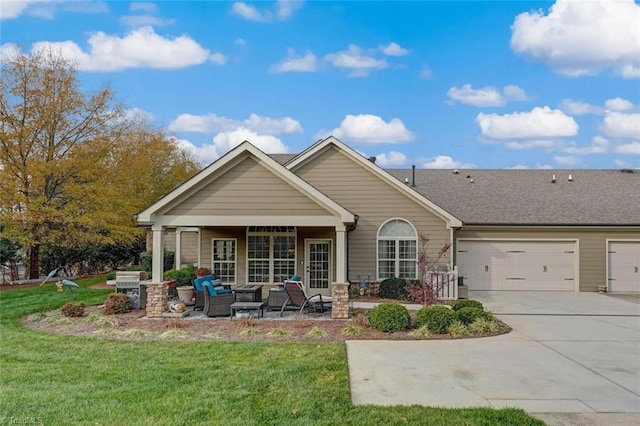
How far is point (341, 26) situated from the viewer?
15359 millimetres

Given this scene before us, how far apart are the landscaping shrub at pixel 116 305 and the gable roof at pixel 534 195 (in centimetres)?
1185

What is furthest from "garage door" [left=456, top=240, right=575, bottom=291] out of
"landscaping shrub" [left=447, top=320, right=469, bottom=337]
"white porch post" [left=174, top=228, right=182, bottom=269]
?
"white porch post" [left=174, top=228, right=182, bottom=269]

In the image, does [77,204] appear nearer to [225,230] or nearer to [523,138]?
[225,230]

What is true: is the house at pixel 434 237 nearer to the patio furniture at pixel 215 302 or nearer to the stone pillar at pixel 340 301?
the stone pillar at pixel 340 301

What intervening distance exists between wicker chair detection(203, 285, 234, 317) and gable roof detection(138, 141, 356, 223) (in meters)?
2.24

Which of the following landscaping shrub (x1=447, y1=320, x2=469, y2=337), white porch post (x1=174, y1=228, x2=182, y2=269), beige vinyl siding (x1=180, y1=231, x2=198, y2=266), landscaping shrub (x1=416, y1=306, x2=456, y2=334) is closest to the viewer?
landscaping shrub (x1=447, y1=320, x2=469, y2=337)

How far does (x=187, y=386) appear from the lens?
5770 mm

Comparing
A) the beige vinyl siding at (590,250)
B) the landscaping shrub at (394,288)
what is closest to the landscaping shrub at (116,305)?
the landscaping shrub at (394,288)

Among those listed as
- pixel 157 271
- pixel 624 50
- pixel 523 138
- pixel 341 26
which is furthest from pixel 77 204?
pixel 523 138

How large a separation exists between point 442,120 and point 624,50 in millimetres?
9179

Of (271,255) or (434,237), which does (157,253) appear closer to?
(271,255)

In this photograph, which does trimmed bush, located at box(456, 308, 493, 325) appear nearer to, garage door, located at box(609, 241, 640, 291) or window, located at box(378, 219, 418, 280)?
window, located at box(378, 219, 418, 280)

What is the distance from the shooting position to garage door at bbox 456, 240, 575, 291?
55.9ft

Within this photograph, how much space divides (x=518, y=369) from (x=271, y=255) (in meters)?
9.53
